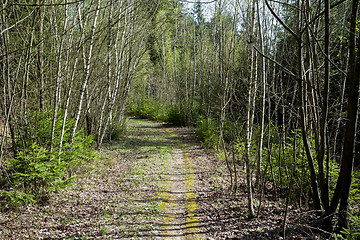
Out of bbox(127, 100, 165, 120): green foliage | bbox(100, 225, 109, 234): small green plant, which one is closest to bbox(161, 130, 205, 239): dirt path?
bbox(100, 225, 109, 234): small green plant

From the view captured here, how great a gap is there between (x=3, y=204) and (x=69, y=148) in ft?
5.84

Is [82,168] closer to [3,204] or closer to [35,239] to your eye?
[3,204]

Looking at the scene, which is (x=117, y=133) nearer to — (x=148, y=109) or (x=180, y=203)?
(x=180, y=203)

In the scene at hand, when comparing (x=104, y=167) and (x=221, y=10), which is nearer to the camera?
(x=104, y=167)

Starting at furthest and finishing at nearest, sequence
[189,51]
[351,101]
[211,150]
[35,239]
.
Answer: [189,51]
[211,150]
[35,239]
[351,101]

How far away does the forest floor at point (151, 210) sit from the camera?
13.0 ft

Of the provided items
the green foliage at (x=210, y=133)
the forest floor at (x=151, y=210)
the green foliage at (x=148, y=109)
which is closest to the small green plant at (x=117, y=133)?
the forest floor at (x=151, y=210)

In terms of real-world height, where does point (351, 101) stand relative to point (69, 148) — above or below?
above

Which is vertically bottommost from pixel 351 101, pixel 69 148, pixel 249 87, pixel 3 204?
pixel 3 204

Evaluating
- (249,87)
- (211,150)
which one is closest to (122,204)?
(249,87)

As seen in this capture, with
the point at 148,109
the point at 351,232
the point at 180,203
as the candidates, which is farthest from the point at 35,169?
the point at 148,109

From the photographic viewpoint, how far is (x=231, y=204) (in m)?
5.13

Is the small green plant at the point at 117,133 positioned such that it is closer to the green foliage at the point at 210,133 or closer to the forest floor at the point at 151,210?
the forest floor at the point at 151,210

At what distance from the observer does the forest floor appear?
397 centimetres
